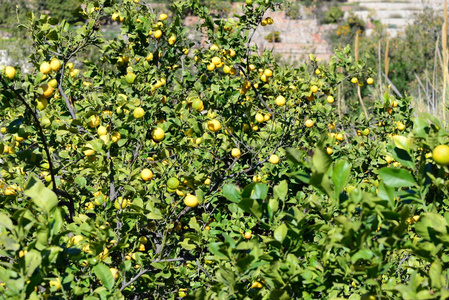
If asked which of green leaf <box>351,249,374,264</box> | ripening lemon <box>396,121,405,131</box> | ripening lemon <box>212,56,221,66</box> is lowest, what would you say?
ripening lemon <box>396,121,405,131</box>

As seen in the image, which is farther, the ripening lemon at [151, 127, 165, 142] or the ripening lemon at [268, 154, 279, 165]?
the ripening lemon at [268, 154, 279, 165]

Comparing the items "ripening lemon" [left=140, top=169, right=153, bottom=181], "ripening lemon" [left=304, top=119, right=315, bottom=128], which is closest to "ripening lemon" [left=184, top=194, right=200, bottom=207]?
"ripening lemon" [left=140, top=169, right=153, bottom=181]

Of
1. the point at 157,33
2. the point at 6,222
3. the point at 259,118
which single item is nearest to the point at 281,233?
the point at 6,222

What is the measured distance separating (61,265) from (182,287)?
73cm

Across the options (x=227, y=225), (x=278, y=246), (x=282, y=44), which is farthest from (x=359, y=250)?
(x=282, y=44)

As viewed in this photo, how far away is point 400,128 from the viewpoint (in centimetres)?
215

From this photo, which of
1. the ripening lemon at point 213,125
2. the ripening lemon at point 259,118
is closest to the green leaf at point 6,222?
the ripening lemon at point 213,125

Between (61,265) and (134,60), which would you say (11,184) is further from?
(61,265)

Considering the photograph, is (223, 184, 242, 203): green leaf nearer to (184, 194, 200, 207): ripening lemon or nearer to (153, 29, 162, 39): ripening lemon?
(184, 194, 200, 207): ripening lemon

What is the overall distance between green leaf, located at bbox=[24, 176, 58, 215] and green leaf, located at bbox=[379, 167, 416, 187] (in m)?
0.58

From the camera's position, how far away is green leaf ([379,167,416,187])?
0.76m

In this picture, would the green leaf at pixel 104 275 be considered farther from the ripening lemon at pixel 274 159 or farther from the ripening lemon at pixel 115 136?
the ripening lemon at pixel 274 159

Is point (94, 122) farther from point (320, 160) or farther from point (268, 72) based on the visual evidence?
point (268, 72)

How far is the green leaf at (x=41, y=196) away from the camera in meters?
0.73
